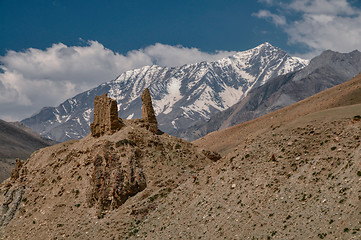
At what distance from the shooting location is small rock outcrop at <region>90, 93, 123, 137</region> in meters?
45.8

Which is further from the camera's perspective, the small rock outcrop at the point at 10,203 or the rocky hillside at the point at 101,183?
the small rock outcrop at the point at 10,203

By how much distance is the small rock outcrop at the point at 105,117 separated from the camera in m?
45.8

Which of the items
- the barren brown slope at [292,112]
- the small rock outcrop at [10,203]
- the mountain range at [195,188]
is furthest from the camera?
the barren brown slope at [292,112]

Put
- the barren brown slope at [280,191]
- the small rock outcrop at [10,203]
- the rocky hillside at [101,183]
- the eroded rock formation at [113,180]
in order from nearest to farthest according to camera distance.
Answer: the barren brown slope at [280,191], the rocky hillside at [101,183], the eroded rock formation at [113,180], the small rock outcrop at [10,203]

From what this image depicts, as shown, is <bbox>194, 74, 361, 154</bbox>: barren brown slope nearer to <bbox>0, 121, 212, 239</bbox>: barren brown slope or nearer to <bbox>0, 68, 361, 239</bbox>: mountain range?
<bbox>0, 121, 212, 239</bbox>: barren brown slope

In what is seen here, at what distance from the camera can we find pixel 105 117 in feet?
154

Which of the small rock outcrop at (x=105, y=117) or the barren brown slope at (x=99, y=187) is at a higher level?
the small rock outcrop at (x=105, y=117)

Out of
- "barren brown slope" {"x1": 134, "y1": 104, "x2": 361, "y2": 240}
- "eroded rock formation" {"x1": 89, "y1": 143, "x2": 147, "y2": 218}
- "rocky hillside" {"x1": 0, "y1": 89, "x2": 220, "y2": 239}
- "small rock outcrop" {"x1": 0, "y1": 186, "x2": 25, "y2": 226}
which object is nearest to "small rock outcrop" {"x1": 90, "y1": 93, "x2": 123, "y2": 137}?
"rocky hillside" {"x1": 0, "y1": 89, "x2": 220, "y2": 239}

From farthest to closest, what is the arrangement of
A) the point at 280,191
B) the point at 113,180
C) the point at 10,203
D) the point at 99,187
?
the point at 10,203
the point at 113,180
the point at 99,187
the point at 280,191

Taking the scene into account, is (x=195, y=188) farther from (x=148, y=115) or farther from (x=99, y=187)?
(x=148, y=115)

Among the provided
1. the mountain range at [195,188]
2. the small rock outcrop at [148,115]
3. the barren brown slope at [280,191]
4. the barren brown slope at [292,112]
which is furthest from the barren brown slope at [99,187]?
the barren brown slope at [292,112]

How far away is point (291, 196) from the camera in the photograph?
1053 inches

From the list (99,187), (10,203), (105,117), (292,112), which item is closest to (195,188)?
(99,187)

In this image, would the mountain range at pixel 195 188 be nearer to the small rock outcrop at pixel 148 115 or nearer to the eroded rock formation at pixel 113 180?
the eroded rock formation at pixel 113 180
